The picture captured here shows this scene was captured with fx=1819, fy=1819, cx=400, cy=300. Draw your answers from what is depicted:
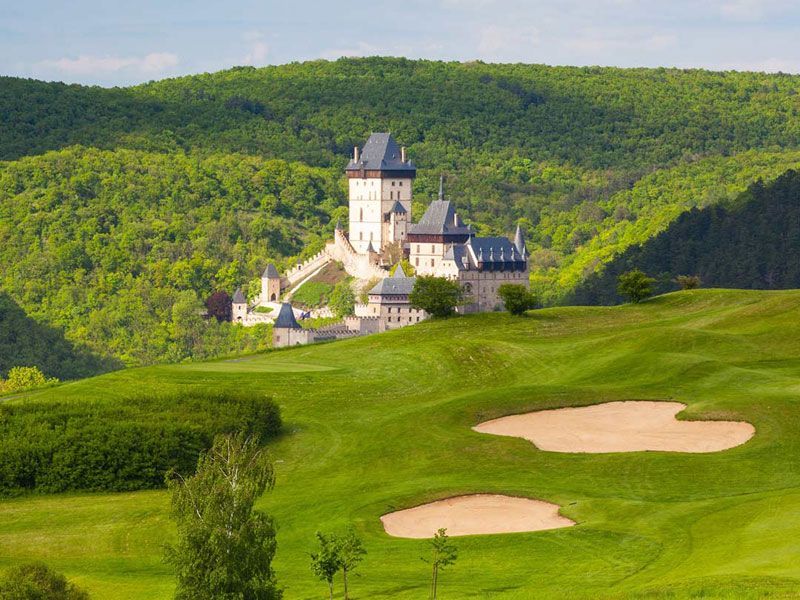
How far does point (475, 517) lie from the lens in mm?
52156

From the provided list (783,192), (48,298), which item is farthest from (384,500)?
(48,298)

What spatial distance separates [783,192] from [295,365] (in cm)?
8838

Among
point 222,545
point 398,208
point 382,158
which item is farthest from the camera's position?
point 382,158

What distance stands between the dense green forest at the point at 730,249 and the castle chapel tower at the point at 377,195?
1796 cm

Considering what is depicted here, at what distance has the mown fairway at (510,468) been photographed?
146ft

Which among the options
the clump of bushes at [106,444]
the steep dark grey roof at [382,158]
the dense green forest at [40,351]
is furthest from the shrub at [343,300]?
the clump of bushes at [106,444]

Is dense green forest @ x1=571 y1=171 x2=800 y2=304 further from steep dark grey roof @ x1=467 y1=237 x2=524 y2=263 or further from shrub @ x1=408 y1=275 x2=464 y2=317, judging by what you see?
shrub @ x1=408 y1=275 x2=464 y2=317

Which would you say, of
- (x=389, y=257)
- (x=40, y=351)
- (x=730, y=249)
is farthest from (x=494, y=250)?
(x=40, y=351)

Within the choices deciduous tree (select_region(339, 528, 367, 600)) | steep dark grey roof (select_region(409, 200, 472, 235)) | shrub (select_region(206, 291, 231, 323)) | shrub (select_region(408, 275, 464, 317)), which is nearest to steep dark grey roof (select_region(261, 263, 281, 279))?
shrub (select_region(206, 291, 231, 323))

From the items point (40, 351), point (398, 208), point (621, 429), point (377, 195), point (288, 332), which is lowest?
point (40, 351)

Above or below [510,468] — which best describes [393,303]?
above

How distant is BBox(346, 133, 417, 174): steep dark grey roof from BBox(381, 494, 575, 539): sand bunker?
106054 millimetres

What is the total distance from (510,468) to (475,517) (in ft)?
20.3

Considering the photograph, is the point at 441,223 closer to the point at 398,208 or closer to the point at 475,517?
the point at 398,208
